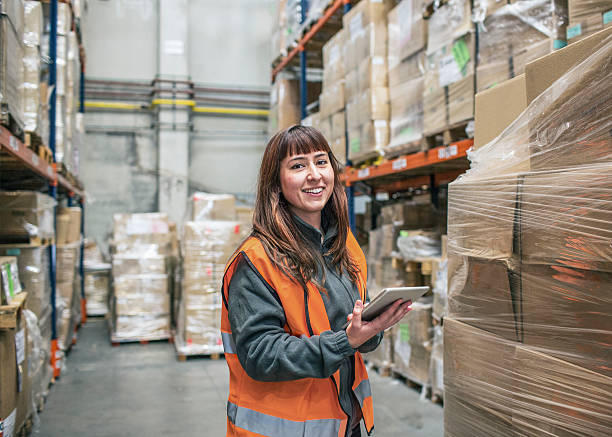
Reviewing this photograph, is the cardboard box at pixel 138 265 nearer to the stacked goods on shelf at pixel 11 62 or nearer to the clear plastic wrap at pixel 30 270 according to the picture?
the clear plastic wrap at pixel 30 270

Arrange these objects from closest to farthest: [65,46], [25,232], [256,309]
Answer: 1. [256,309]
2. [25,232]
3. [65,46]

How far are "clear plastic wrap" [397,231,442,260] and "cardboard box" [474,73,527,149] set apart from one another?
2.42m

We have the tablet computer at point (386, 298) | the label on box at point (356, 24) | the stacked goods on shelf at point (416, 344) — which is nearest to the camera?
the tablet computer at point (386, 298)

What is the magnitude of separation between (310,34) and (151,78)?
15.9 feet

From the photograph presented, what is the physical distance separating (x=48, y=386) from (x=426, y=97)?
13.6 ft

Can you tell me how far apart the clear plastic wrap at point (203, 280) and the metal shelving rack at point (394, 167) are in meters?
1.44

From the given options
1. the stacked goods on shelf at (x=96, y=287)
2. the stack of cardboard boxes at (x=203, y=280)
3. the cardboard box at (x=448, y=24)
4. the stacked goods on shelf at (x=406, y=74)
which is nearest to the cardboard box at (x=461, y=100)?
the cardboard box at (x=448, y=24)


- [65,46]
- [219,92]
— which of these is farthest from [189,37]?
[65,46]

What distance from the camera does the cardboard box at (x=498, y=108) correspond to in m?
1.94

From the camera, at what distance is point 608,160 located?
4.72 ft

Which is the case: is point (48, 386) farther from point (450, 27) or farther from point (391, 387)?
point (450, 27)

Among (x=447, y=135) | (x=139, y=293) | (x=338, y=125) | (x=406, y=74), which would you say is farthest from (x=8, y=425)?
(x=338, y=125)

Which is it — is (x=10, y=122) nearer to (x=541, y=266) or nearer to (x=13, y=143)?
(x=13, y=143)

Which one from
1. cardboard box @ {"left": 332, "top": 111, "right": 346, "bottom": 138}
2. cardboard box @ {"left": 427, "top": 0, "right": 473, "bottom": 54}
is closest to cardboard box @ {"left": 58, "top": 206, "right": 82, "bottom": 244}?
cardboard box @ {"left": 332, "top": 111, "right": 346, "bottom": 138}
